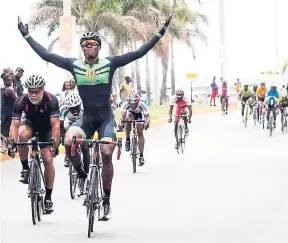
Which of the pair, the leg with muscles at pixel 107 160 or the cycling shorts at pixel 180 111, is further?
the cycling shorts at pixel 180 111

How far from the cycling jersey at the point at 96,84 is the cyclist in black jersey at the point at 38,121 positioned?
34 cm

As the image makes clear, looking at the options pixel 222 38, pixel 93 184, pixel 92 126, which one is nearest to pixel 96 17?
pixel 222 38

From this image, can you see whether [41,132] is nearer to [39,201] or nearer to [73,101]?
[39,201]

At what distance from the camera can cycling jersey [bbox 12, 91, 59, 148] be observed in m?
11.2

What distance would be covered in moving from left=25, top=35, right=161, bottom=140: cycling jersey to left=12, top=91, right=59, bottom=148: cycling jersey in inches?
16.7

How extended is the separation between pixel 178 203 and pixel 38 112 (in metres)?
2.87

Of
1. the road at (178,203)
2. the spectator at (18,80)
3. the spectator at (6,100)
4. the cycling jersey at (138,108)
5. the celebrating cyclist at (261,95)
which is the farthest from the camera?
the celebrating cyclist at (261,95)

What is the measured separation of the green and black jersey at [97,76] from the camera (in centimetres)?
1083

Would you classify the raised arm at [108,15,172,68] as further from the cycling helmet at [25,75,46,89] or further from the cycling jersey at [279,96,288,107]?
the cycling jersey at [279,96,288,107]

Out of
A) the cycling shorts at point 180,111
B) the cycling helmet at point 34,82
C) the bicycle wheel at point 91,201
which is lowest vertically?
the cycling shorts at point 180,111

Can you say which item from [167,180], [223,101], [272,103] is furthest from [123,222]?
[223,101]

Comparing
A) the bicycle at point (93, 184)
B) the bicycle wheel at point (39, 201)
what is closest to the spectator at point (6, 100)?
the bicycle wheel at point (39, 201)

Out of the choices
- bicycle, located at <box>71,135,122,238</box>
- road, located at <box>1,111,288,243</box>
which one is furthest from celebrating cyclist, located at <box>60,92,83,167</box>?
bicycle, located at <box>71,135,122,238</box>

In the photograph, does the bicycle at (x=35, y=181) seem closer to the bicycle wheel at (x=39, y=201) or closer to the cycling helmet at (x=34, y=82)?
the bicycle wheel at (x=39, y=201)
